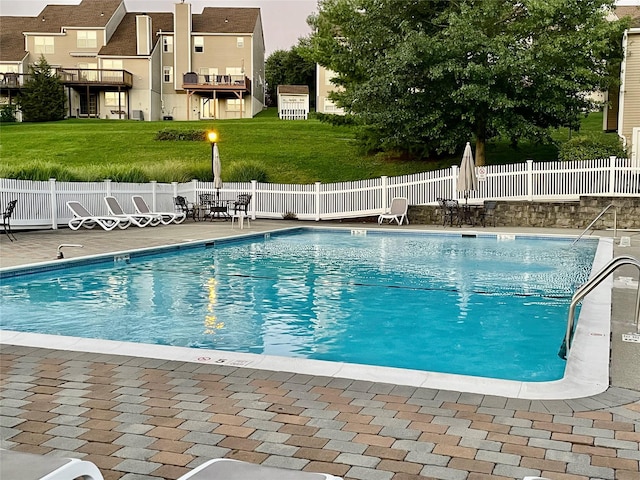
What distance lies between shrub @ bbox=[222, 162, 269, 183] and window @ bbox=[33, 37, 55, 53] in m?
28.6

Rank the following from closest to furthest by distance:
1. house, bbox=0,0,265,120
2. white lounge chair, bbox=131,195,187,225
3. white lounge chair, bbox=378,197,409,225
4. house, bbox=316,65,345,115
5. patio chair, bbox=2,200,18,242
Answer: patio chair, bbox=2,200,18,242
white lounge chair, bbox=131,195,187,225
white lounge chair, bbox=378,197,409,225
house, bbox=0,0,265,120
house, bbox=316,65,345,115

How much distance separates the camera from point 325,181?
2508 cm

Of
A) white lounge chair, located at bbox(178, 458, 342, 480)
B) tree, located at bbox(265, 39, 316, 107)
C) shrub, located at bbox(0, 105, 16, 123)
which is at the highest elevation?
tree, located at bbox(265, 39, 316, 107)

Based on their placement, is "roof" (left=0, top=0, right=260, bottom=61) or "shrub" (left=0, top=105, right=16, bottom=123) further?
"roof" (left=0, top=0, right=260, bottom=61)

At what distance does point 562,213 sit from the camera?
58.9 feet

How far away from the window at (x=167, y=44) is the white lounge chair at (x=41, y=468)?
46699mm

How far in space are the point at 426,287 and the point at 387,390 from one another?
5319 millimetres

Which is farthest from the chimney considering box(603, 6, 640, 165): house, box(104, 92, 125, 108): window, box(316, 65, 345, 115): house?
box(603, 6, 640, 165): house

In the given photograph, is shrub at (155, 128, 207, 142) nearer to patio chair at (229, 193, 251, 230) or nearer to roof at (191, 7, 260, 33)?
roof at (191, 7, 260, 33)

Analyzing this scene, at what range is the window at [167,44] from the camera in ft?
150

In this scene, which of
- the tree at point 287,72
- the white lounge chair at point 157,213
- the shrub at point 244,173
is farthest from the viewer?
the tree at point 287,72

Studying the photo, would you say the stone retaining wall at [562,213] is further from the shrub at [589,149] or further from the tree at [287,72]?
the tree at [287,72]

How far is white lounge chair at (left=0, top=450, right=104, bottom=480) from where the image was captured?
6.05 ft

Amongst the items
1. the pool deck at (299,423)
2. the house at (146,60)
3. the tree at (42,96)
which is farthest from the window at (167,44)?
the pool deck at (299,423)
